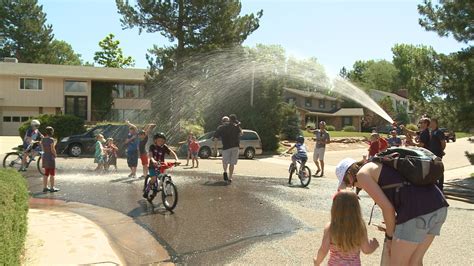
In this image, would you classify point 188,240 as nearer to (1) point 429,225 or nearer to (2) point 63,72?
(1) point 429,225

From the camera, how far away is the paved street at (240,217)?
255 inches

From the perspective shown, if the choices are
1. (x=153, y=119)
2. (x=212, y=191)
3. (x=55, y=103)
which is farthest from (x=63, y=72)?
(x=212, y=191)

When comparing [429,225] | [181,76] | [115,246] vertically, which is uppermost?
[181,76]

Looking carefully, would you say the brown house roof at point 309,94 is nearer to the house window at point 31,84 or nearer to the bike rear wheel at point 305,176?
the house window at point 31,84

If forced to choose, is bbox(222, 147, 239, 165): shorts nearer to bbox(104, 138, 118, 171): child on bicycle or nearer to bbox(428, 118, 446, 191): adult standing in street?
bbox(104, 138, 118, 171): child on bicycle

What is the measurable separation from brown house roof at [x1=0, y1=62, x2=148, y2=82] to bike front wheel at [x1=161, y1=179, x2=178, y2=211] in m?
36.4

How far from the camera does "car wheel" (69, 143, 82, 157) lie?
76.0ft

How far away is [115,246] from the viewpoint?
6.83m

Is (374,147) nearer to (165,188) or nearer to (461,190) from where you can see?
(461,190)

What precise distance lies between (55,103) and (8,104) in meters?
3.91

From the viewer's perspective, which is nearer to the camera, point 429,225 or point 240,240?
point 429,225

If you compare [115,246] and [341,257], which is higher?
[341,257]

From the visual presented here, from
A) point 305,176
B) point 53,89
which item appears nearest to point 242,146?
point 305,176

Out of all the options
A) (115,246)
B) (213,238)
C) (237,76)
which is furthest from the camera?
(237,76)
